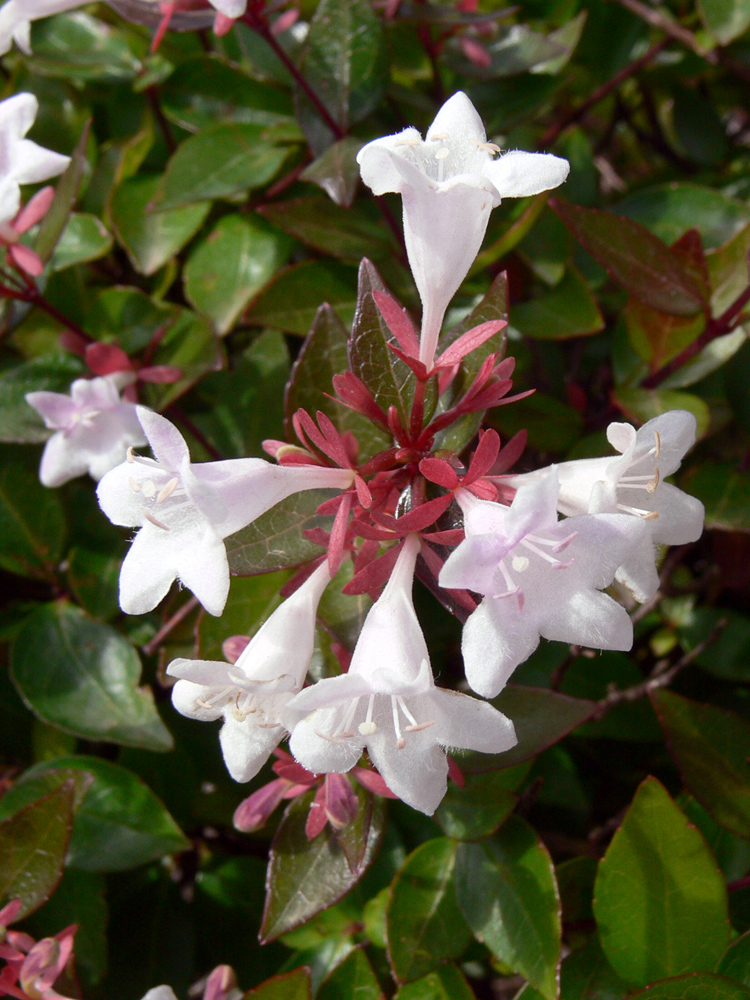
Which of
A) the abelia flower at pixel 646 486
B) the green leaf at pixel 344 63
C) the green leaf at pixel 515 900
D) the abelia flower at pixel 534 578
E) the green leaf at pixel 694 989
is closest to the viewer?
the abelia flower at pixel 534 578

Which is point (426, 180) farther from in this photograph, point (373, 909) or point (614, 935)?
point (373, 909)

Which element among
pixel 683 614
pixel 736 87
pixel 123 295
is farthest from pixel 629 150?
pixel 123 295

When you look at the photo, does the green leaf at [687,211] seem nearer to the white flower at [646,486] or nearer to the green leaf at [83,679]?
the white flower at [646,486]

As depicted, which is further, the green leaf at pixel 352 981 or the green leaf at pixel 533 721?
the green leaf at pixel 352 981

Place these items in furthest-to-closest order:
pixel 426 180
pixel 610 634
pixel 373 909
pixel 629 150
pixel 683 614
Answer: pixel 629 150 → pixel 683 614 → pixel 373 909 → pixel 426 180 → pixel 610 634

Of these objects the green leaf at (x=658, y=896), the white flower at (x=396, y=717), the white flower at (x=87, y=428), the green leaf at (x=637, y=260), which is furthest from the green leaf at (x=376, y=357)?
the green leaf at (x=658, y=896)

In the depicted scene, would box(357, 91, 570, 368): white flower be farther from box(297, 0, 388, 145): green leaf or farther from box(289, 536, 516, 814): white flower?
box(297, 0, 388, 145): green leaf
